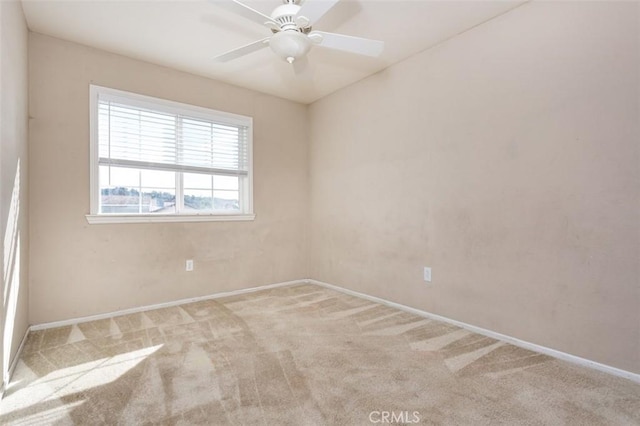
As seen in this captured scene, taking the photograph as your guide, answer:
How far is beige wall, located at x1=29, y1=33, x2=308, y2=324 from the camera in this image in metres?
2.70

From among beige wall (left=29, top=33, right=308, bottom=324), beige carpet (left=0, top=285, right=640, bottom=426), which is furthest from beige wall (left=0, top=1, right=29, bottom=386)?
beige carpet (left=0, top=285, right=640, bottom=426)

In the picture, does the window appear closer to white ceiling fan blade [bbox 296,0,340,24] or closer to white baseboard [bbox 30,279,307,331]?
white baseboard [bbox 30,279,307,331]

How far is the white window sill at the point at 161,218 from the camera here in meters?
2.93

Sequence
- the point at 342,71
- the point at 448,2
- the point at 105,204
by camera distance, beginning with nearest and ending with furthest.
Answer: the point at 448,2 < the point at 105,204 < the point at 342,71

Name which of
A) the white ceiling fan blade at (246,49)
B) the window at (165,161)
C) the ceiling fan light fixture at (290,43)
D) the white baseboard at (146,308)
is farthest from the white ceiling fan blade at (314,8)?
the white baseboard at (146,308)

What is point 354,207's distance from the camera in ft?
12.3

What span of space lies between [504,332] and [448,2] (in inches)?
96.3

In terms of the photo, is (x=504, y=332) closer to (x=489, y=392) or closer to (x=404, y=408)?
(x=489, y=392)

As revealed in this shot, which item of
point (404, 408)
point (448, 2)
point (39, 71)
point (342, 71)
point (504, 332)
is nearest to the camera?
point (404, 408)

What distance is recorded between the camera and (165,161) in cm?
332

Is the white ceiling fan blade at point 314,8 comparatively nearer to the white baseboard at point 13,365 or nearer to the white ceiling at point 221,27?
the white ceiling at point 221,27

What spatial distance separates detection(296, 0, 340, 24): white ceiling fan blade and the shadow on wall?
2092 millimetres

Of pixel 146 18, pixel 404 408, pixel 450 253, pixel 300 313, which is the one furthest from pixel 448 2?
pixel 300 313

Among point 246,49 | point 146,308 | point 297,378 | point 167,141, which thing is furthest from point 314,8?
point 146,308
